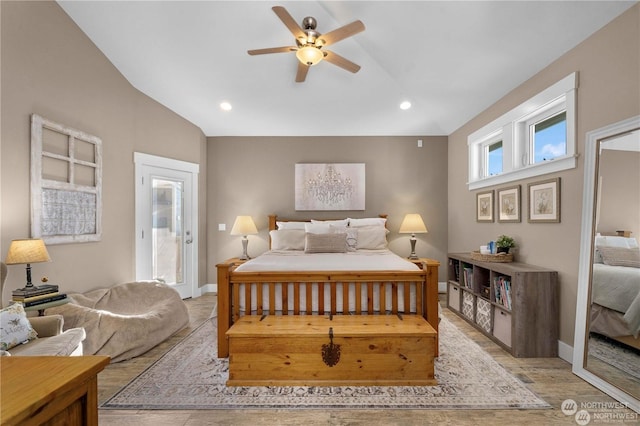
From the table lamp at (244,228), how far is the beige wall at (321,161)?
0.29 m

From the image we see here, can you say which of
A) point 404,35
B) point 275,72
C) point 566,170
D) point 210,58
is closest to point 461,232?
point 566,170

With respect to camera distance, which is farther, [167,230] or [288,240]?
[167,230]

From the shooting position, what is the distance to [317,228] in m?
4.39

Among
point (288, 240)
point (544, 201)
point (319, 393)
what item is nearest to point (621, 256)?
point (544, 201)

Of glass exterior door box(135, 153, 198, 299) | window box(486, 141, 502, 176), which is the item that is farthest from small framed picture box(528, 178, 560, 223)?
glass exterior door box(135, 153, 198, 299)

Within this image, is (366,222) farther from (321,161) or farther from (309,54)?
(309,54)

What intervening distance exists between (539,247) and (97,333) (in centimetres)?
400

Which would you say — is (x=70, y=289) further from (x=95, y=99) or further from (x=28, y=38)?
(x=28, y=38)

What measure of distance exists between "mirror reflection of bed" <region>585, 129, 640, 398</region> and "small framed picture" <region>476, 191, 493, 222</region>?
1434mm

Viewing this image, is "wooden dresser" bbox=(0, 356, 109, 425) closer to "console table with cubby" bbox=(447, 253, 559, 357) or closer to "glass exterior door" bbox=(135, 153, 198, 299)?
"console table with cubby" bbox=(447, 253, 559, 357)

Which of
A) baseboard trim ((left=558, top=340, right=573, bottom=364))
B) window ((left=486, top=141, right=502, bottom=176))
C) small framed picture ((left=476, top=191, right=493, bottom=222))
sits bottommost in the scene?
baseboard trim ((left=558, top=340, right=573, bottom=364))

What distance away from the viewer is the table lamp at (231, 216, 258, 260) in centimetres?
463

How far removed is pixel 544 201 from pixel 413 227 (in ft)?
6.50

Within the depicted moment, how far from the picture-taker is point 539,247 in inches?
112
